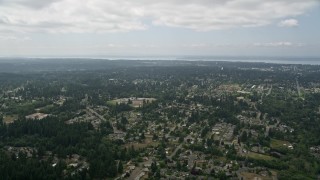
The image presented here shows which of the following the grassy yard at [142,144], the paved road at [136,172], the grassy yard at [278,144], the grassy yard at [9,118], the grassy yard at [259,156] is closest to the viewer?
the paved road at [136,172]

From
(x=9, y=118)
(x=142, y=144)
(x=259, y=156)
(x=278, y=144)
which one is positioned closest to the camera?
(x=259, y=156)

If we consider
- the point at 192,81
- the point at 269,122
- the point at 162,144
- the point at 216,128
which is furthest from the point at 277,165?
the point at 192,81

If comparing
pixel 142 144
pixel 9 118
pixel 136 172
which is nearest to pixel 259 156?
pixel 142 144

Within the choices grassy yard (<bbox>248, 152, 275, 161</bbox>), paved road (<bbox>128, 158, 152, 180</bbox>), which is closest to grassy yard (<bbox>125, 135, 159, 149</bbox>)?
paved road (<bbox>128, 158, 152, 180</bbox>)

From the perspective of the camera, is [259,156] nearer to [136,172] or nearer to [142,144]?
[142,144]

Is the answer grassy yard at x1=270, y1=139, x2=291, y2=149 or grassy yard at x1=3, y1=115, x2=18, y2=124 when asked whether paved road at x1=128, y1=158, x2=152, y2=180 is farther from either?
grassy yard at x1=3, y1=115, x2=18, y2=124

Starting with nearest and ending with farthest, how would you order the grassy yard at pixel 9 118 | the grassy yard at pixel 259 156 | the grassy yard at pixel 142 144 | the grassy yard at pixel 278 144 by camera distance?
the grassy yard at pixel 259 156
the grassy yard at pixel 142 144
the grassy yard at pixel 278 144
the grassy yard at pixel 9 118

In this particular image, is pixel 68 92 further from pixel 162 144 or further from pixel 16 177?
pixel 16 177

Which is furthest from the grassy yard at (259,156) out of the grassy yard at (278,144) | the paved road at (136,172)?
the paved road at (136,172)

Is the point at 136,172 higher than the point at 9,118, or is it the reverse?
the point at 9,118

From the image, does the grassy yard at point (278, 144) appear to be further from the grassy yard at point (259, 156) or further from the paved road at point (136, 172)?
the paved road at point (136, 172)

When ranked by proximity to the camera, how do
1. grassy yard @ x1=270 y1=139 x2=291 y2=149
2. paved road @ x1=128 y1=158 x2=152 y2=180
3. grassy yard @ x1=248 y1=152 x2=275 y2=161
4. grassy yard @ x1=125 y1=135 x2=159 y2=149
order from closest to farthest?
paved road @ x1=128 y1=158 x2=152 y2=180
grassy yard @ x1=248 y1=152 x2=275 y2=161
grassy yard @ x1=125 y1=135 x2=159 y2=149
grassy yard @ x1=270 y1=139 x2=291 y2=149
